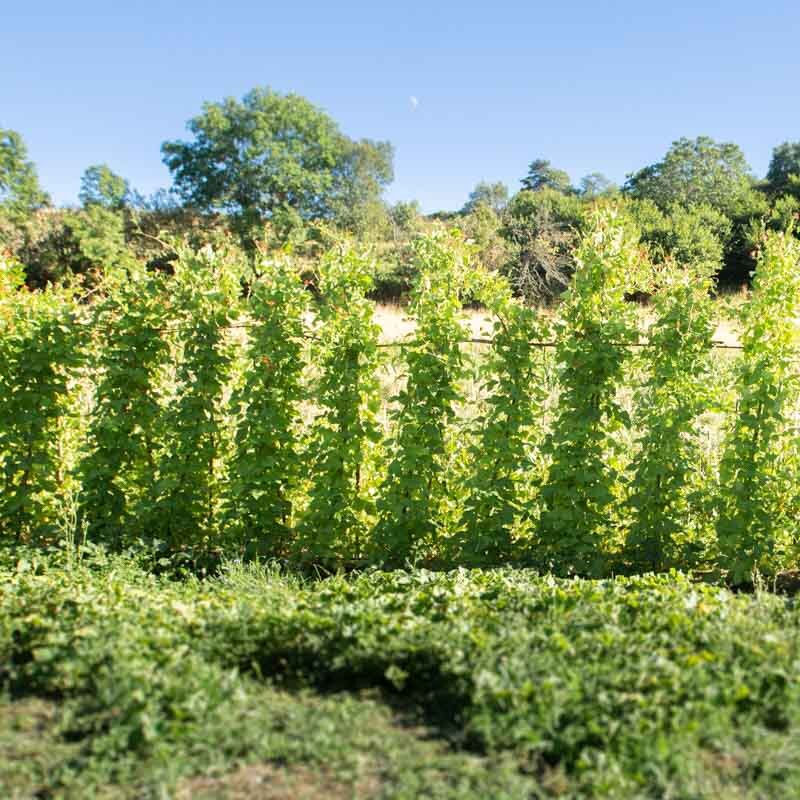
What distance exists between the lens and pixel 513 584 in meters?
3.97

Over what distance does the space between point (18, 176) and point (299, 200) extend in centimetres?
1283

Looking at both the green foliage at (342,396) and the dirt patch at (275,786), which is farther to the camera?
the green foliage at (342,396)

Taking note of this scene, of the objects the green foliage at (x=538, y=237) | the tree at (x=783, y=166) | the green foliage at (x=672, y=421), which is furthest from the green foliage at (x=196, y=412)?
the tree at (x=783, y=166)

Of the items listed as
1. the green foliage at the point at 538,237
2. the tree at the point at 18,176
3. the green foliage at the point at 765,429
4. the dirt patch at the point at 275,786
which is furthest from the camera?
the tree at the point at 18,176

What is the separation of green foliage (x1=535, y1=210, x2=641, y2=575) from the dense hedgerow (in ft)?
0.05

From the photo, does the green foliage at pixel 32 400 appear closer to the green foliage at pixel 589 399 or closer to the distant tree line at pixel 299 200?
the green foliage at pixel 589 399

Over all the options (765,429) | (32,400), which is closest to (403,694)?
(765,429)

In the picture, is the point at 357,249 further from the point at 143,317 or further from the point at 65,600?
the point at 65,600

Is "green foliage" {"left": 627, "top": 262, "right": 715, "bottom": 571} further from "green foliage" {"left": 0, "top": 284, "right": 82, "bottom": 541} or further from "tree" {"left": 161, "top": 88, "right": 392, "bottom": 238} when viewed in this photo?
"tree" {"left": 161, "top": 88, "right": 392, "bottom": 238}

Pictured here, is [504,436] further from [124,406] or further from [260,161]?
[260,161]

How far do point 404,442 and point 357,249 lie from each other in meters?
1.55

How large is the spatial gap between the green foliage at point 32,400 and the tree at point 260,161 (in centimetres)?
2961

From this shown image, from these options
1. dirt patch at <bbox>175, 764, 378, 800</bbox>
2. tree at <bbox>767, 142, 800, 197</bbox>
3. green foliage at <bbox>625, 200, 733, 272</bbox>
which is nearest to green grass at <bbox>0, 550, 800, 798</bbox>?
dirt patch at <bbox>175, 764, 378, 800</bbox>

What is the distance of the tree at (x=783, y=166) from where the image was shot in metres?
36.4
